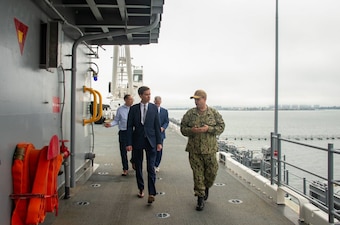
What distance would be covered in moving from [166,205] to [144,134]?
1.16 meters

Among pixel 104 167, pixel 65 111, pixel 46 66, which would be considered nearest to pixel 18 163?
pixel 46 66

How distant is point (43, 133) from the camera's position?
4441 mm

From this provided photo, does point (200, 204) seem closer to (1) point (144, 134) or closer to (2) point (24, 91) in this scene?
(1) point (144, 134)

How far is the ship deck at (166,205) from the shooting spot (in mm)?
4387

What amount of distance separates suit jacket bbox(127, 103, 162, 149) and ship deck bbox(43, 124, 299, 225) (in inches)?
37.2

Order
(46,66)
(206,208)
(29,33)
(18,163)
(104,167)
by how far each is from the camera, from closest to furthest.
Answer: (18,163) → (29,33) → (46,66) → (206,208) → (104,167)

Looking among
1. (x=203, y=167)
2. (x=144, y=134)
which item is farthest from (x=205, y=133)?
(x=144, y=134)

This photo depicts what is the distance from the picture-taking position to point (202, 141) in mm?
4930

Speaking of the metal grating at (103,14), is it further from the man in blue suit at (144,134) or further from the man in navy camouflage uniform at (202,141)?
the man in navy camouflage uniform at (202,141)

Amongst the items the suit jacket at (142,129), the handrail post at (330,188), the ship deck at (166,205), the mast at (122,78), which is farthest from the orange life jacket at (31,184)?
the mast at (122,78)

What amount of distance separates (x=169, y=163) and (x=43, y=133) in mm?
4908

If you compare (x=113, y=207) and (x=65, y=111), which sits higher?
(x=65, y=111)

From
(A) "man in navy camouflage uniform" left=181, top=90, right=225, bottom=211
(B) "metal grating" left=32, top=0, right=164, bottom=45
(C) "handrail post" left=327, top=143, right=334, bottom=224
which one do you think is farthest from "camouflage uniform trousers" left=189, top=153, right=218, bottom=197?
(B) "metal grating" left=32, top=0, right=164, bottom=45

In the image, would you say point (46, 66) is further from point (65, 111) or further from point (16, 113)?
point (65, 111)
